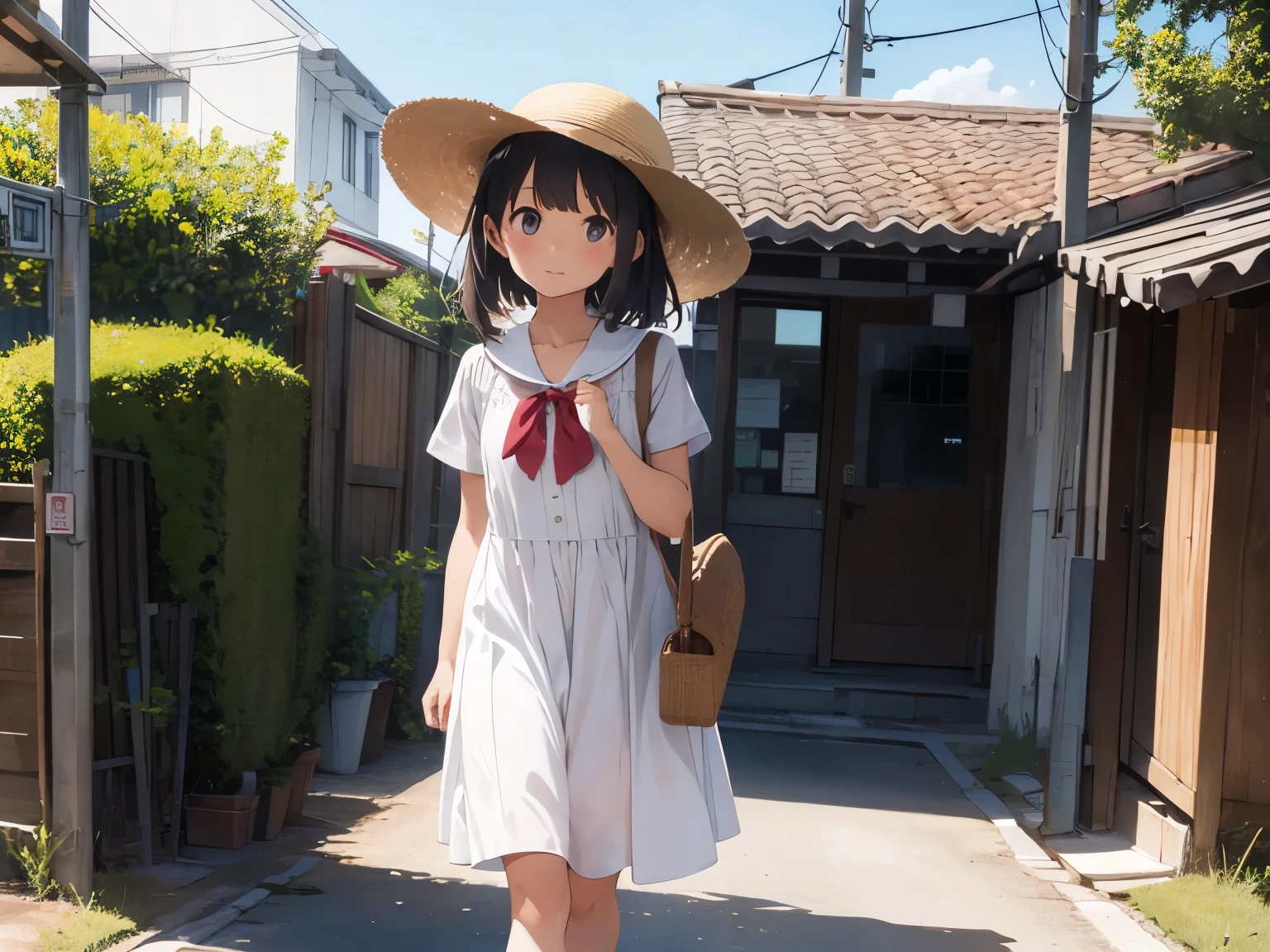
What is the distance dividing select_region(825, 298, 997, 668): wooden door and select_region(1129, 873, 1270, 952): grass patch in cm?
414

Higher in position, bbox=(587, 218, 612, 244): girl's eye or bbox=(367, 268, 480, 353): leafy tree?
bbox=(367, 268, 480, 353): leafy tree

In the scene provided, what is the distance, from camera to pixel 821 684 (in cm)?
834

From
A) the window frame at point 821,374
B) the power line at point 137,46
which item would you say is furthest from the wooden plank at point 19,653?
the power line at point 137,46

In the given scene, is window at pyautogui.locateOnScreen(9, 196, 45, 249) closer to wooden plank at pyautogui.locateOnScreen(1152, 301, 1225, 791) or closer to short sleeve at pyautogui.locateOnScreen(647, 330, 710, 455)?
short sleeve at pyautogui.locateOnScreen(647, 330, 710, 455)

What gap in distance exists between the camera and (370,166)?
29.6 m

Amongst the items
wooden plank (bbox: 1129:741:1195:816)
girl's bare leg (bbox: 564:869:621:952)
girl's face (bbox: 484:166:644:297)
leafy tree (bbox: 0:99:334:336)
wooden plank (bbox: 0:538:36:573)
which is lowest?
wooden plank (bbox: 1129:741:1195:816)

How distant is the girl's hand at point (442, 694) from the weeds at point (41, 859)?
183 cm

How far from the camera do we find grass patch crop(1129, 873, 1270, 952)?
157 inches

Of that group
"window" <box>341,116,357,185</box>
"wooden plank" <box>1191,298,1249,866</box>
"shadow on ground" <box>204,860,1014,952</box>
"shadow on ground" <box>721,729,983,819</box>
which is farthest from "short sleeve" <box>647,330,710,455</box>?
"window" <box>341,116,357,185</box>

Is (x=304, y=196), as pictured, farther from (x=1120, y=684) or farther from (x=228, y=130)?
(x=228, y=130)

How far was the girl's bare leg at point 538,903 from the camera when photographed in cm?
240

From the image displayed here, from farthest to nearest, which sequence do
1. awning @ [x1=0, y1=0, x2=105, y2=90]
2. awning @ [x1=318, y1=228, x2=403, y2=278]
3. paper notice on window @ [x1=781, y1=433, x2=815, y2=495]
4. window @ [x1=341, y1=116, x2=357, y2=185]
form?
window @ [x1=341, y1=116, x2=357, y2=185], awning @ [x1=318, y1=228, x2=403, y2=278], paper notice on window @ [x1=781, y1=433, x2=815, y2=495], awning @ [x1=0, y1=0, x2=105, y2=90]

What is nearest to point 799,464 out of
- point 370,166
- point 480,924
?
point 480,924

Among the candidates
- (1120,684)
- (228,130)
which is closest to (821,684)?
(1120,684)
